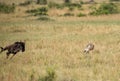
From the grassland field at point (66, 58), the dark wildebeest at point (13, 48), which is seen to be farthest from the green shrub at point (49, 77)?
the dark wildebeest at point (13, 48)

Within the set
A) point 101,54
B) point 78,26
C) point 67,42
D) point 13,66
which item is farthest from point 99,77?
point 78,26

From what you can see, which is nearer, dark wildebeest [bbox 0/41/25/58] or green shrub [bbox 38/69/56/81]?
green shrub [bbox 38/69/56/81]

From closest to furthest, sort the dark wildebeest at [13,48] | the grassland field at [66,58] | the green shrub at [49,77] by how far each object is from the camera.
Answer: the green shrub at [49,77]
the grassland field at [66,58]
the dark wildebeest at [13,48]

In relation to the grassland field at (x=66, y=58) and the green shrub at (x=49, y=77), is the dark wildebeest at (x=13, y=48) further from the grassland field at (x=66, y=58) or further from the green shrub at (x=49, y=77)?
the green shrub at (x=49, y=77)

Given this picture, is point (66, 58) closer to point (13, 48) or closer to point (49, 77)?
point (13, 48)

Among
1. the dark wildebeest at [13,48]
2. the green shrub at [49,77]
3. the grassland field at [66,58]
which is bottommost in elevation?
the grassland field at [66,58]

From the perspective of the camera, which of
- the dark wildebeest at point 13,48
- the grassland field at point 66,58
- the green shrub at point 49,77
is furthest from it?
the dark wildebeest at point 13,48

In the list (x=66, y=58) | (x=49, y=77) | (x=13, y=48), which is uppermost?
(x=49, y=77)

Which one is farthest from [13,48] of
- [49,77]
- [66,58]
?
[49,77]

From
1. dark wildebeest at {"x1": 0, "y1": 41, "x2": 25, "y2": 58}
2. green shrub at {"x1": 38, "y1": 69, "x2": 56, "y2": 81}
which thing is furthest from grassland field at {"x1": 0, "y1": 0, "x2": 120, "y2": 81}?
dark wildebeest at {"x1": 0, "y1": 41, "x2": 25, "y2": 58}

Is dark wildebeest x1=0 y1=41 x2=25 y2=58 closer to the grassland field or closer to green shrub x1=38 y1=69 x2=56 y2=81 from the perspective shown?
the grassland field

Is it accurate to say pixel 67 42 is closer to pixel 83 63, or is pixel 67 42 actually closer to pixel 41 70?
pixel 83 63

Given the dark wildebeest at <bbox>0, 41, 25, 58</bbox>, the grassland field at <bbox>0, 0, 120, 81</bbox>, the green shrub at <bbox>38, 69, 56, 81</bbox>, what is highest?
the green shrub at <bbox>38, 69, 56, 81</bbox>

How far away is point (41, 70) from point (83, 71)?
147 centimetres
